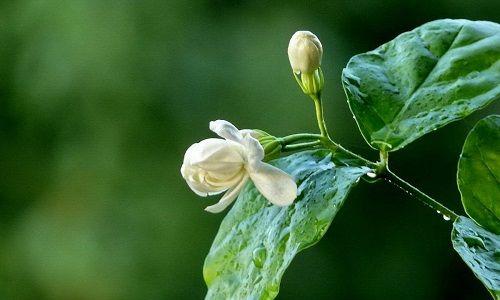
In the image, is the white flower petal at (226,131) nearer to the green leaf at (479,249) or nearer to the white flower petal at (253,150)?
the white flower petal at (253,150)

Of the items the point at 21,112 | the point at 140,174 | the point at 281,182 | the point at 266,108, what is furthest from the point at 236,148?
the point at 21,112

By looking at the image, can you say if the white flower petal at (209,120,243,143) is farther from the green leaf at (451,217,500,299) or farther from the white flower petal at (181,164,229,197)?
the green leaf at (451,217,500,299)

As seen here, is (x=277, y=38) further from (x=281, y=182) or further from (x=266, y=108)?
(x=281, y=182)

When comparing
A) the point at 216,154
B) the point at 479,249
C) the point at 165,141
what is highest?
the point at 216,154

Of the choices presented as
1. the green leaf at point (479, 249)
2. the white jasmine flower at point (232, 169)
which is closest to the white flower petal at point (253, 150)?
the white jasmine flower at point (232, 169)

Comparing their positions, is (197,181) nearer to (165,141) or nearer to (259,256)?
(259,256)

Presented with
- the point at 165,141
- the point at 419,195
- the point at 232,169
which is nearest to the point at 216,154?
the point at 232,169
